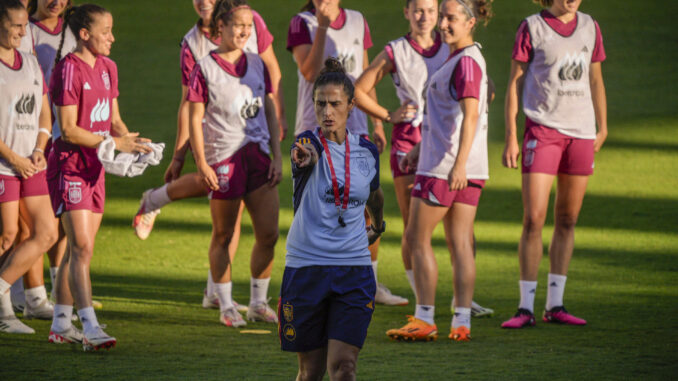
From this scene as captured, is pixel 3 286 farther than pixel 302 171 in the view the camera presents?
Yes

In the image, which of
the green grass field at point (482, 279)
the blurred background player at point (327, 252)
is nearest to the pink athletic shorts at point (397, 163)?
the green grass field at point (482, 279)

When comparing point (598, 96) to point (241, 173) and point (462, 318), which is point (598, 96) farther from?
point (241, 173)

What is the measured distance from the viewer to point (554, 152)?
18.7 feet

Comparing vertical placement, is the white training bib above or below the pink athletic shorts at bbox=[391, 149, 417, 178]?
above

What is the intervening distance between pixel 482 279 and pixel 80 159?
3.30 meters

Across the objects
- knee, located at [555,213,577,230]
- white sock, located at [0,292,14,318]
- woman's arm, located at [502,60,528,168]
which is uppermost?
woman's arm, located at [502,60,528,168]

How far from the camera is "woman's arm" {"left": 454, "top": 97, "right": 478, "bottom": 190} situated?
510 cm

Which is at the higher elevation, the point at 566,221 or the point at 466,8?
the point at 466,8

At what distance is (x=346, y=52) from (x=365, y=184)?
2912mm

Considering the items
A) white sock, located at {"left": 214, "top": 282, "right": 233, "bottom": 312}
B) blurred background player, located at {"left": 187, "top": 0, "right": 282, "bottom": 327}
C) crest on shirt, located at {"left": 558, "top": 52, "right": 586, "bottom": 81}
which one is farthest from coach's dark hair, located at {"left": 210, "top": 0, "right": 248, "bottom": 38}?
crest on shirt, located at {"left": 558, "top": 52, "right": 586, "bottom": 81}

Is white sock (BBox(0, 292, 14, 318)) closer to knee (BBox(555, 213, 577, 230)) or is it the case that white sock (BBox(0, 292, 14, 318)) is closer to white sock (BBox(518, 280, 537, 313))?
white sock (BBox(518, 280, 537, 313))

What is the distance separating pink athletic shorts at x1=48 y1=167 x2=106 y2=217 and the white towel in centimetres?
18

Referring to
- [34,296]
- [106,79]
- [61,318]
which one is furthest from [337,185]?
[34,296]

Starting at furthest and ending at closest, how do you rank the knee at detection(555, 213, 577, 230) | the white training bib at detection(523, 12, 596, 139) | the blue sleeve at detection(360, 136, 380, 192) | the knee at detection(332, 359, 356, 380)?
the knee at detection(555, 213, 577, 230) → the white training bib at detection(523, 12, 596, 139) → the blue sleeve at detection(360, 136, 380, 192) → the knee at detection(332, 359, 356, 380)
